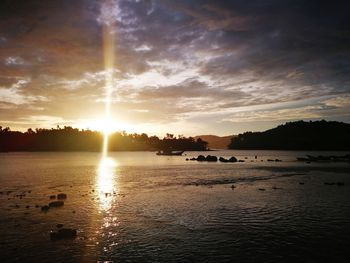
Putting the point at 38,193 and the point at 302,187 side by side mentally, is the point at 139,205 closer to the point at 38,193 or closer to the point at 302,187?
the point at 38,193

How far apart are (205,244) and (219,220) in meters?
8.30

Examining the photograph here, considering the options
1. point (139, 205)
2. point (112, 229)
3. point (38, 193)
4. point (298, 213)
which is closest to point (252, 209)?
point (298, 213)

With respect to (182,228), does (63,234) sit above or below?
above

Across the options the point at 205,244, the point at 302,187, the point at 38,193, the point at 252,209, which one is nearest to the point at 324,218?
the point at 252,209

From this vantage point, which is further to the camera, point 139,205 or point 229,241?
point 139,205

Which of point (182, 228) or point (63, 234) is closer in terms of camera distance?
point (63, 234)

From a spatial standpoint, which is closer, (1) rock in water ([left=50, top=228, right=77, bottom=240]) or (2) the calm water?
(2) the calm water

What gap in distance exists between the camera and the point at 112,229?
29.7m

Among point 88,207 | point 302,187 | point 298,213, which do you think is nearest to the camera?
point 298,213

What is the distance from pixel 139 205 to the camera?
137 ft

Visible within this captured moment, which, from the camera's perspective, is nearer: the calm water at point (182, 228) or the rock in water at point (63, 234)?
the calm water at point (182, 228)

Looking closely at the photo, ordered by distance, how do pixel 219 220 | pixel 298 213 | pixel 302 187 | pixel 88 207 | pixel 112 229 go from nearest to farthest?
pixel 112 229
pixel 219 220
pixel 298 213
pixel 88 207
pixel 302 187

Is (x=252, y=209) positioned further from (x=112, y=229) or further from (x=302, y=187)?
(x=302, y=187)

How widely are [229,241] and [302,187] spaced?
39.5 m
